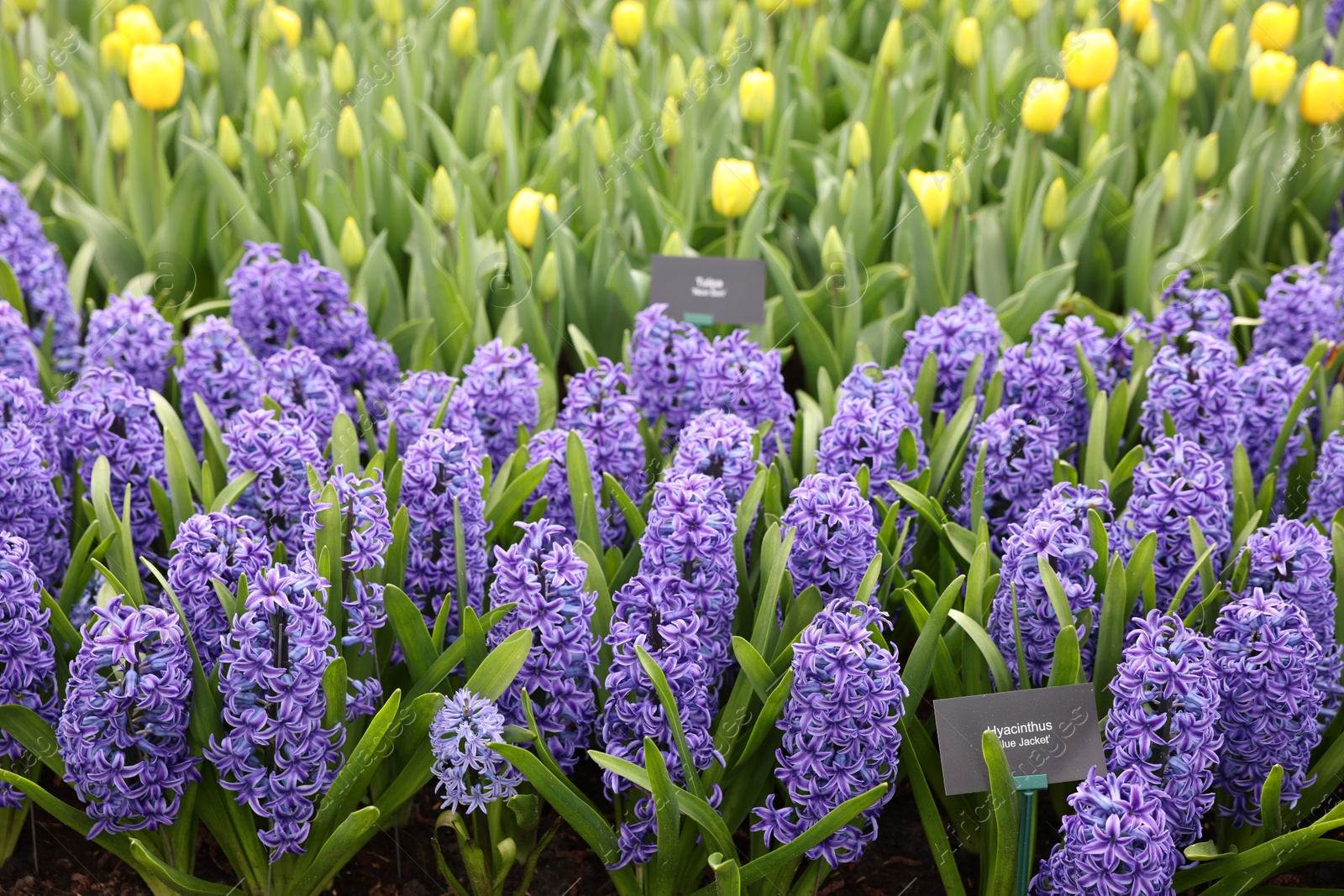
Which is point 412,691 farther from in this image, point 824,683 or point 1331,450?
point 1331,450

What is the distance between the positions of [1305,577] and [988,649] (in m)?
0.40

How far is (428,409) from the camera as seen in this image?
1770 mm

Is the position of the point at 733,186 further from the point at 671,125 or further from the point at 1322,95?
the point at 1322,95

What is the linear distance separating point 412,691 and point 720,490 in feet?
1.59

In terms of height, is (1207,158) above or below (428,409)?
above

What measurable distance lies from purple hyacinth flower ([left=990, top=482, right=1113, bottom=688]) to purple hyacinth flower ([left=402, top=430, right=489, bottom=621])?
70 cm

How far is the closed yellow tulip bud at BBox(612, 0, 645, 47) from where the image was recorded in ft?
10.9

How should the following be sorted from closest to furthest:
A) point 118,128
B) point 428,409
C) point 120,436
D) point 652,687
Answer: point 652,687 < point 120,436 < point 428,409 < point 118,128

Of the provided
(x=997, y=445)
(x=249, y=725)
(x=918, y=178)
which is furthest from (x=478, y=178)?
(x=249, y=725)

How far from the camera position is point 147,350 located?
6.26 feet

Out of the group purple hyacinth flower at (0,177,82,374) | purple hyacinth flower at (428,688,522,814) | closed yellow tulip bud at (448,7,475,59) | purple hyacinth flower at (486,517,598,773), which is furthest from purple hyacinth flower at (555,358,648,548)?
closed yellow tulip bud at (448,7,475,59)

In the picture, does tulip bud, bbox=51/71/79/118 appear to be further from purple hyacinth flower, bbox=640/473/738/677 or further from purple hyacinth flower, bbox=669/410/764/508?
purple hyacinth flower, bbox=640/473/738/677

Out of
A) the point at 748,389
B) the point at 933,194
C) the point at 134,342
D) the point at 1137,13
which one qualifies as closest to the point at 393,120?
the point at 134,342

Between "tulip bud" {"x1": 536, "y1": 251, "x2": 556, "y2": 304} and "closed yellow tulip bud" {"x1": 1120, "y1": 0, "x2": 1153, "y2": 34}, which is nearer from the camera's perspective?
"tulip bud" {"x1": 536, "y1": 251, "x2": 556, "y2": 304}
